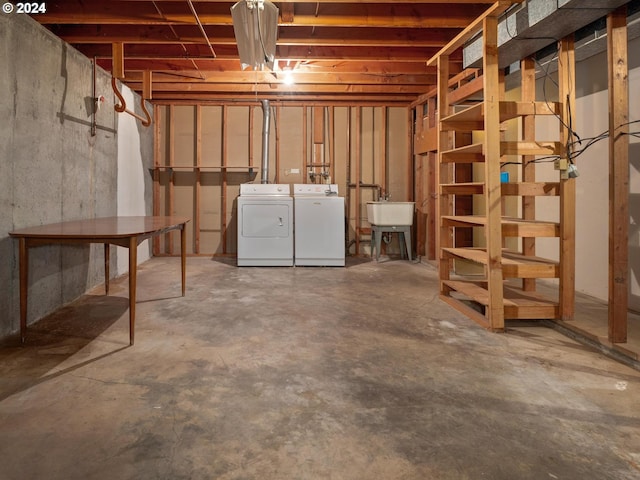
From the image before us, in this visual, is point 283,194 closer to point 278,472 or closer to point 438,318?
point 438,318

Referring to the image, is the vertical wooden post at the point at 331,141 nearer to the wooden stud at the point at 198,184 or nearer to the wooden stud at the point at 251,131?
the wooden stud at the point at 251,131

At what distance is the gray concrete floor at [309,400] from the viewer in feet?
4.24

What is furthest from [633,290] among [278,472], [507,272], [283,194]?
[283,194]

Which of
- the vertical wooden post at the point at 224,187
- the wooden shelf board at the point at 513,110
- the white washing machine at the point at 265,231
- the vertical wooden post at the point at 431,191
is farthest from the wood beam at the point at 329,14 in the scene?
the vertical wooden post at the point at 224,187

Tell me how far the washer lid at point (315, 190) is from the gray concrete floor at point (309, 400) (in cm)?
276

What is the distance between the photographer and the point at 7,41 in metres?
2.48

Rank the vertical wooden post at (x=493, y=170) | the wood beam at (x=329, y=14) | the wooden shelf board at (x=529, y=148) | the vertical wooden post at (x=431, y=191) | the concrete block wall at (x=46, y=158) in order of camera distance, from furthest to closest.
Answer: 1. the vertical wooden post at (x=431, y=191)
2. the wood beam at (x=329, y=14)
3. the wooden shelf board at (x=529, y=148)
4. the vertical wooden post at (x=493, y=170)
5. the concrete block wall at (x=46, y=158)

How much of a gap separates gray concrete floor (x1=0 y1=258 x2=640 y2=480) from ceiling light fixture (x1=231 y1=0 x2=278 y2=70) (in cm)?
200

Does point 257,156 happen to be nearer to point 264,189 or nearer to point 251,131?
point 251,131

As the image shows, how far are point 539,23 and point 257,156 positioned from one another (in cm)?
417

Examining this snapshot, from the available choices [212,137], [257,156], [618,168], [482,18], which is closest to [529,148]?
[618,168]

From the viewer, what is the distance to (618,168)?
2166 millimetres

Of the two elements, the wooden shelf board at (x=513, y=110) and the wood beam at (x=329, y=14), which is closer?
the wooden shelf board at (x=513, y=110)

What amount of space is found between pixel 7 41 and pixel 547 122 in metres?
4.52
